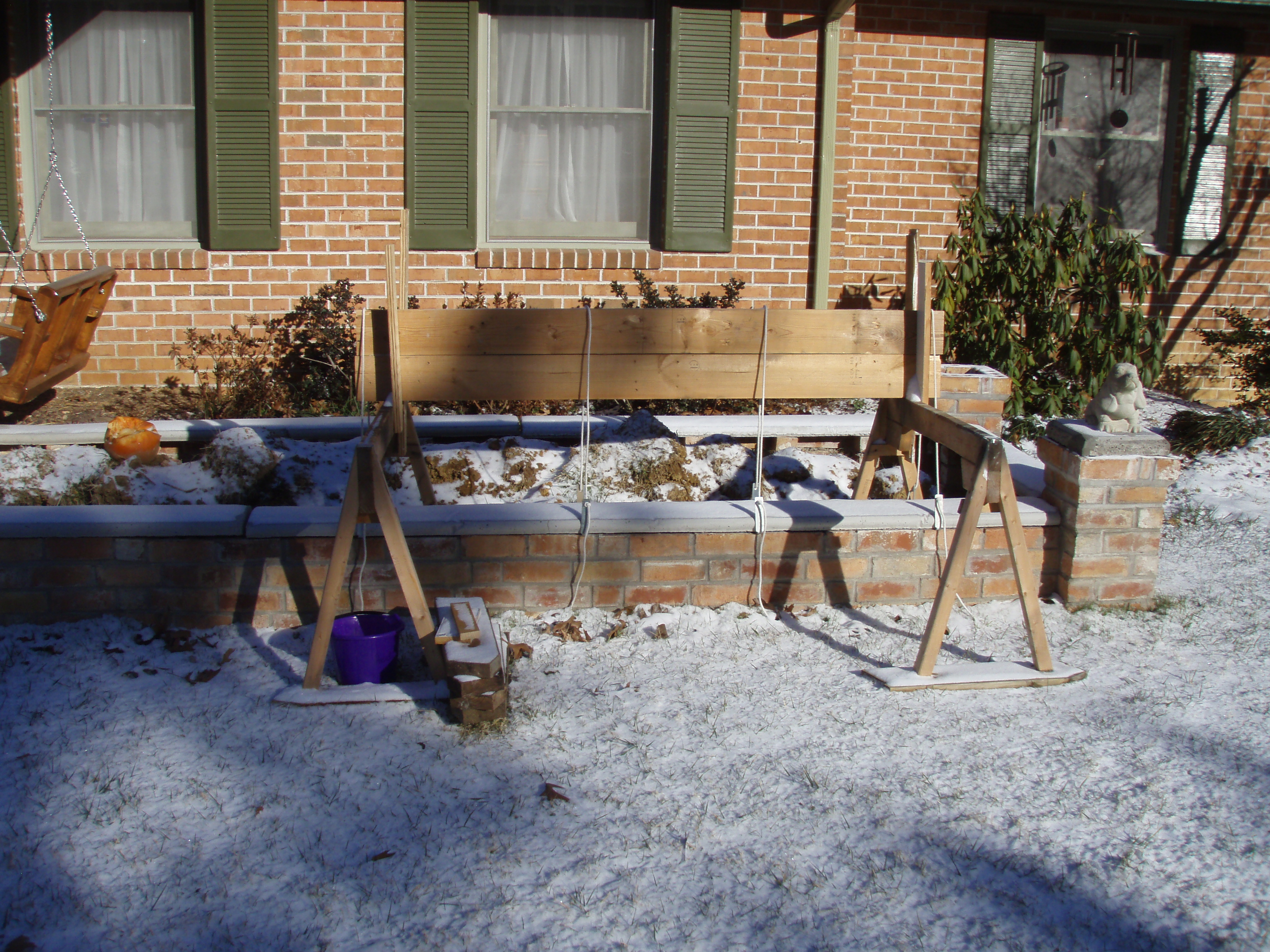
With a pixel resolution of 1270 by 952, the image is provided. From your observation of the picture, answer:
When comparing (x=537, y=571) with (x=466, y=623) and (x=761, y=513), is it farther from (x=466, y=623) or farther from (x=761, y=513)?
(x=761, y=513)

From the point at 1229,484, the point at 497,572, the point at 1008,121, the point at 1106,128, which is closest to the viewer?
the point at 497,572

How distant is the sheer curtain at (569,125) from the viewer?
22.1 feet

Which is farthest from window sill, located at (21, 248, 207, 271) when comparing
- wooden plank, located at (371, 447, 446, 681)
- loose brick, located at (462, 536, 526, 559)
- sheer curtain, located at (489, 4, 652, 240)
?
wooden plank, located at (371, 447, 446, 681)

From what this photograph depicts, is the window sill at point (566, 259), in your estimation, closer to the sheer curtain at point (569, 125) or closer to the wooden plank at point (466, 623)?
the sheer curtain at point (569, 125)

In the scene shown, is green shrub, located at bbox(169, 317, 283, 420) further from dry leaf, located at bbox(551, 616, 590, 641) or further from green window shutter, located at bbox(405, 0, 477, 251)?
dry leaf, located at bbox(551, 616, 590, 641)

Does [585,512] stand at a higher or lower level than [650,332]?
lower

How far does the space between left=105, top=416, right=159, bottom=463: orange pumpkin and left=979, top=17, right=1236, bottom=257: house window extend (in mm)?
5629

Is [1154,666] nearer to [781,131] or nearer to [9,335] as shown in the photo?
[781,131]

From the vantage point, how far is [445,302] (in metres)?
6.71

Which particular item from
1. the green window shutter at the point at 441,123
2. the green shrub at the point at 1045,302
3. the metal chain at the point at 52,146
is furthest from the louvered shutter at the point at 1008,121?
→ the metal chain at the point at 52,146

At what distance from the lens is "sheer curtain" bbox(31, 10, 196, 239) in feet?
21.6

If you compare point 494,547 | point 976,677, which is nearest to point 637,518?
point 494,547

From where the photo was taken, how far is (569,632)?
11.4ft

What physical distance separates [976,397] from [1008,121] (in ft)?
10.8
